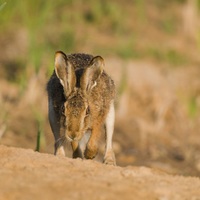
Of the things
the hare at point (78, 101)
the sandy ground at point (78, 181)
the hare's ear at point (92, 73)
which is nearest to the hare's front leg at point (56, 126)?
the hare at point (78, 101)

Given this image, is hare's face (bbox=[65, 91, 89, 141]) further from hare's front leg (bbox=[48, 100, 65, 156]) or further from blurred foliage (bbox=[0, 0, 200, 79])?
blurred foliage (bbox=[0, 0, 200, 79])

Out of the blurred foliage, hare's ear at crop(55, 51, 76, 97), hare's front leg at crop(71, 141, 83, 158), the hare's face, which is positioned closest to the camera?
the hare's face

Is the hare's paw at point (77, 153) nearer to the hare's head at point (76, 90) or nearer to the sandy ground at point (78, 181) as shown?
the hare's head at point (76, 90)

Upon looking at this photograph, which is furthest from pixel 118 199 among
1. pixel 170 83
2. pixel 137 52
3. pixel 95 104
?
pixel 137 52

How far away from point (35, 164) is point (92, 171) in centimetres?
40

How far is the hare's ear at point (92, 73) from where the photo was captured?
7.14 metres

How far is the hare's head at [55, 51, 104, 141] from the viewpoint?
22.5 feet

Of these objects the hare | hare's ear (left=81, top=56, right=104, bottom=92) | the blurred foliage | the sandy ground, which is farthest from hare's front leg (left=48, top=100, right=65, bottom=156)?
the blurred foliage

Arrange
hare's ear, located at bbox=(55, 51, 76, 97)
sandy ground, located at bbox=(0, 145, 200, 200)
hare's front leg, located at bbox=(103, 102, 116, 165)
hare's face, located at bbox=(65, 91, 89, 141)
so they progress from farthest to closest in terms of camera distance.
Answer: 1. hare's front leg, located at bbox=(103, 102, 116, 165)
2. hare's ear, located at bbox=(55, 51, 76, 97)
3. hare's face, located at bbox=(65, 91, 89, 141)
4. sandy ground, located at bbox=(0, 145, 200, 200)

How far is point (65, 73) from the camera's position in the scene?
7.18 m

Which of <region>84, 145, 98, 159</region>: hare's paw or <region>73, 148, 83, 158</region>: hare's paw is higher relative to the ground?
<region>84, 145, 98, 159</region>: hare's paw

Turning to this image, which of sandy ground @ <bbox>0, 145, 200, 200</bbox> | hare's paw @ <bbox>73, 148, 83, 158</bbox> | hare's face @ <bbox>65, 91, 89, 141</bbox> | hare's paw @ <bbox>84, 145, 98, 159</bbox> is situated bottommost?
hare's paw @ <bbox>73, 148, 83, 158</bbox>

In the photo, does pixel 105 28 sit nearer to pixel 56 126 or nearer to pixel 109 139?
pixel 109 139

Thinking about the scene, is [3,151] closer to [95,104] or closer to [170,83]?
[95,104]
